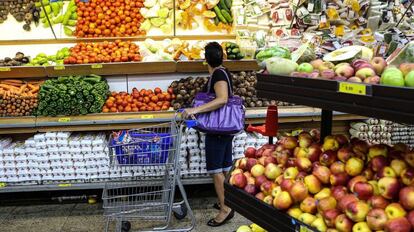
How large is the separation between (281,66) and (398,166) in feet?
2.16

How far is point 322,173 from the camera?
1.85 m

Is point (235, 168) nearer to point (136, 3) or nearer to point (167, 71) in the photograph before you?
point (167, 71)

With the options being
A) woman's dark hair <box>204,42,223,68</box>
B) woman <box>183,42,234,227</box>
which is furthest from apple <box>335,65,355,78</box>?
woman's dark hair <box>204,42,223,68</box>

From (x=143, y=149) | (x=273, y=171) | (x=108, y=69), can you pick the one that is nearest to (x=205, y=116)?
(x=143, y=149)

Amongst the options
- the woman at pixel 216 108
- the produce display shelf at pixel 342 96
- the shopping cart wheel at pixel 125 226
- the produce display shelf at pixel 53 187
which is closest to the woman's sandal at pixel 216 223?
the woman at pixel 216 108

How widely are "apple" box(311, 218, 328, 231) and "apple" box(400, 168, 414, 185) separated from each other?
34 centimetres

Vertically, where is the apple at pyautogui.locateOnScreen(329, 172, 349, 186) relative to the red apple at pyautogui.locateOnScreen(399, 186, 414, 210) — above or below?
below

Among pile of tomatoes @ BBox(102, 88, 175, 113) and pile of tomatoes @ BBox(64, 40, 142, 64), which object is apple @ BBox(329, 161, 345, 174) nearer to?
pile of tomatoes @ BBox(102, 88, 175, 113)

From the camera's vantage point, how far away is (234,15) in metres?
5.71

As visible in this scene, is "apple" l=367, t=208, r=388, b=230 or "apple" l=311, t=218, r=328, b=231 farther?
"apple" l=311, t=218, r=328, b=231

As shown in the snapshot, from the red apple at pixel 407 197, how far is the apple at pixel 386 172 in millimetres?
113

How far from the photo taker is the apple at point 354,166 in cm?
177

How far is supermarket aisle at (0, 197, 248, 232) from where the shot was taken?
4.18m

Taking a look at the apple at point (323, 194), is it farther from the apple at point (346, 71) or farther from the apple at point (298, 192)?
the apple at point (346, 71)
